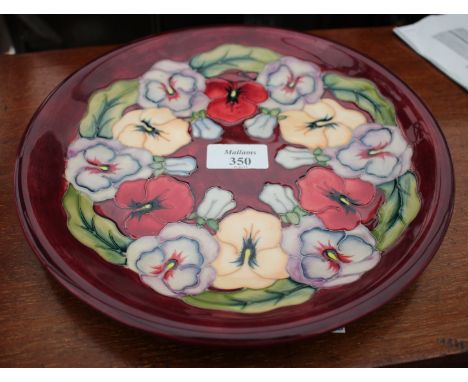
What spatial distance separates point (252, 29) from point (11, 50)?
26.2 inches

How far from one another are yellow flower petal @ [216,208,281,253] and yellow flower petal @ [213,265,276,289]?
0.03 m

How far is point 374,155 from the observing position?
0.65 m

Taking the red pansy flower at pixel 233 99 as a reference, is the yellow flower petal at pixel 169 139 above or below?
below

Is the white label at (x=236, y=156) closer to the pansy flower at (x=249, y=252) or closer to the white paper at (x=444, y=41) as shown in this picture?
the pansy flower at (x=249, y=252)

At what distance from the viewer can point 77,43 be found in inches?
49.3

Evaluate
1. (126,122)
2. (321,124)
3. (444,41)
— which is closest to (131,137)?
(126,122)

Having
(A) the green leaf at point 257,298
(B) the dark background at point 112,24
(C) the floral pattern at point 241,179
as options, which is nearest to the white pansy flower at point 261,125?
(C) the floral pattern at point 241,179

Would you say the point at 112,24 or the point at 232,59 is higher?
the point at 232,59

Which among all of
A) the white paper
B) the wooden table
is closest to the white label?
the wooden table

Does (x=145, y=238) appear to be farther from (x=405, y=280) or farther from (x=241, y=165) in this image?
(x=405, y=280)

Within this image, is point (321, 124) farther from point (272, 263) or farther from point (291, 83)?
point (272, 263)

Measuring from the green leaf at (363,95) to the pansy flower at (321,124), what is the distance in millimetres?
15

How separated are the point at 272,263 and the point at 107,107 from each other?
0.96ft

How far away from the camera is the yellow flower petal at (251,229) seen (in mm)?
570
